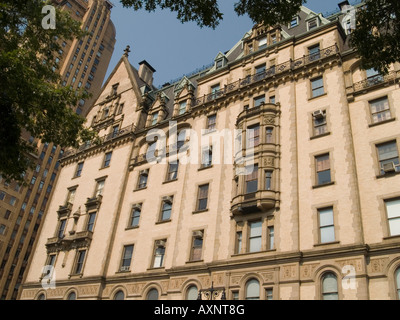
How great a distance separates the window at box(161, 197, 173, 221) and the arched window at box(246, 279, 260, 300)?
1055 cm

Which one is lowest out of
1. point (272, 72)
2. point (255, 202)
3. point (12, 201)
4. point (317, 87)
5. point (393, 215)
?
point (393, 215)

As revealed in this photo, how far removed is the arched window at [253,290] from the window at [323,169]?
768cm

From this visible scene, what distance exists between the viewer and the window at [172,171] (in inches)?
1419

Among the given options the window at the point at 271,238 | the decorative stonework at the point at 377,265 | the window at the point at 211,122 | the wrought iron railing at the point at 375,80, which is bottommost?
the decorative stonework at the point at 377,265

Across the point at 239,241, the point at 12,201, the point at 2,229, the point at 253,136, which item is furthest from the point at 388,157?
the point at 12,201

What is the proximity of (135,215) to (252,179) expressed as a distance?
42.1 ft

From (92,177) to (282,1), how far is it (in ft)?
104

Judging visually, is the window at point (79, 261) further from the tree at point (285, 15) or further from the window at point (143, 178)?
the tree at point (285, 15)

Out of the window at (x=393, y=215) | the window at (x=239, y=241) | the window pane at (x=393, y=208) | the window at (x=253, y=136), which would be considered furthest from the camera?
→ the window at (x=253, y=136)

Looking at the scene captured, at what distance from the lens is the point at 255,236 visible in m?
27.2

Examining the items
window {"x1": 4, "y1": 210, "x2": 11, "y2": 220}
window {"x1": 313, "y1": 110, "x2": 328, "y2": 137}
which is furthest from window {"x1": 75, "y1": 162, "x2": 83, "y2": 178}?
window {"x1": 4, "y1": 210, "x2": 11, "y2": 220}

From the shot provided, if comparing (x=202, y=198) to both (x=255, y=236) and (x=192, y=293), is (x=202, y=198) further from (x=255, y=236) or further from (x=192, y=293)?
(x=192, y=293)

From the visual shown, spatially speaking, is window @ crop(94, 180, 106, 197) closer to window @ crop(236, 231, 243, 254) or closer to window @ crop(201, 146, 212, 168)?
window @ crop(201, 146, 212, 168)

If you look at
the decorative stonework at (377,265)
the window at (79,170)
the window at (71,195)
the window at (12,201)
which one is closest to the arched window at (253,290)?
the decorative stonework at (377,265)
